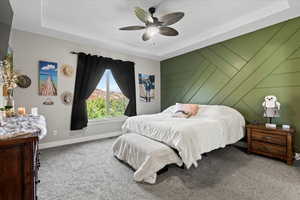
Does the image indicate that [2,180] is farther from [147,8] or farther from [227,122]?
[227,122]

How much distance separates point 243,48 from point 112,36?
3169 mm

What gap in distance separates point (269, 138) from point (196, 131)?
58.5 inches

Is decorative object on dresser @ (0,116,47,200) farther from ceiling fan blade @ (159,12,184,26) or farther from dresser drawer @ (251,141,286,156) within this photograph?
dresser drawer @ (251,141,286,156)

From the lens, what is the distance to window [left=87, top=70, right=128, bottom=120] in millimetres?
3988

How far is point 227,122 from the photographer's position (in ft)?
9.15

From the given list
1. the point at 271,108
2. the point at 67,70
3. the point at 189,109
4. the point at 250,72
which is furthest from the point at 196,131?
the point at 67,70

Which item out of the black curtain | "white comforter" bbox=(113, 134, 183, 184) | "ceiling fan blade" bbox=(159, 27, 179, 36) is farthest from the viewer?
the black curtain

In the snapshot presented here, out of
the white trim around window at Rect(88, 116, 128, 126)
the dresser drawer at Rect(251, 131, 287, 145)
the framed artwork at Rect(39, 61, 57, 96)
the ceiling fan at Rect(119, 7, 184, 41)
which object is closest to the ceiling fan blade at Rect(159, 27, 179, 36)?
the ceiling fan at Rect(119, 7, 184, 41)

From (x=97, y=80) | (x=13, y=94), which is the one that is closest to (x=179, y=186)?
(x=97, y=80)

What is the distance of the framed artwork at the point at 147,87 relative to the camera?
15.8ft

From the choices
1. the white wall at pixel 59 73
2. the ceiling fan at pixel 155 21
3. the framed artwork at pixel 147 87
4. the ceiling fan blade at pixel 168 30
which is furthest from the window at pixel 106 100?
the ceiling fan blade at pixel 168 30

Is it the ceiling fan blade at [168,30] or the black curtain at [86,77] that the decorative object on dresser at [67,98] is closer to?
the black curtain at [86,77]

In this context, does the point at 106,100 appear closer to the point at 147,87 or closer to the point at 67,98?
the point at 67,98

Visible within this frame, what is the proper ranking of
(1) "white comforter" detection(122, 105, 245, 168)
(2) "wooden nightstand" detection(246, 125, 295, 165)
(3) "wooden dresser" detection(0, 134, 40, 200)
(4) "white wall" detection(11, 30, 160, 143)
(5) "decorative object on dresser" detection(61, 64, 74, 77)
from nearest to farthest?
(3) "wooden dresser" detection(0, 134, 40, 200)
(1) "white comforter" detection(122, 105, 245, 168)
(2) "wooden nightstand" detection(246, 125, 295, 165)
(4) "white wall" detection(11, 30, 160, 143)
(5) "decorative object on dresser" detection(61, 64, 74, 77)
